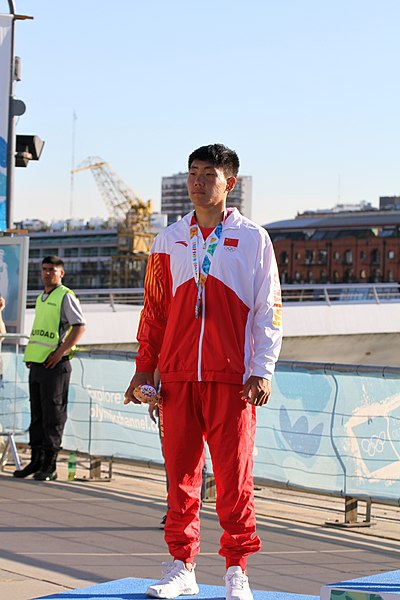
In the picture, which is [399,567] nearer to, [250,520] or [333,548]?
[333,548]

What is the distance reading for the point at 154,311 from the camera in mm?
5301

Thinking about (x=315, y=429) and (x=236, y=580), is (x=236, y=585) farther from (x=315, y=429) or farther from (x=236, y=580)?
(x=315, y=429)

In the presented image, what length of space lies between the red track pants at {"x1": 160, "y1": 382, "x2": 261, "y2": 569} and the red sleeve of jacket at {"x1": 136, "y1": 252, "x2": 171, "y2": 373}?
Result: 0.70 feet

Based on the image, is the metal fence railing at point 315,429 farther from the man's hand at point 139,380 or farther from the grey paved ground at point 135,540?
the man's hand at point 139,380

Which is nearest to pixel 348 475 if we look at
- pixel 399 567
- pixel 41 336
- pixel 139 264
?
pixel 399 567

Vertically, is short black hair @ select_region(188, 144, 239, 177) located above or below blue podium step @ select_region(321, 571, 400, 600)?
above

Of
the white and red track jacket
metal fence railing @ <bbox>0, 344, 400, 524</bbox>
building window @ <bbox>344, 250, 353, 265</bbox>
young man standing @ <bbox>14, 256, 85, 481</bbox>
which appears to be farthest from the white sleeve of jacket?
building window @ <bbox>344, 250, 353, 265</bbox>

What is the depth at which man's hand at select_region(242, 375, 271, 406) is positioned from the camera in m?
4.90

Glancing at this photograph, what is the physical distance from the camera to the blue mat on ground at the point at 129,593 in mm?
5082

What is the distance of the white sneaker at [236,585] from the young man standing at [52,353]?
5.50m

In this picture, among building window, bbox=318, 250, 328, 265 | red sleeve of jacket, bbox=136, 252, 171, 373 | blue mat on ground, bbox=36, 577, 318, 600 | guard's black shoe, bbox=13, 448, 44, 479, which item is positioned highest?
building window, bbox=318, 250, 328, 265

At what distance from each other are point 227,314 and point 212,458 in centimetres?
61

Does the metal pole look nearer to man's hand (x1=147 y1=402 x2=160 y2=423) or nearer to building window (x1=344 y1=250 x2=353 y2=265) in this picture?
man's hand (x1=147 y1=402 x2=160 y2=423)

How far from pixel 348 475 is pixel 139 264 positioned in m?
188
